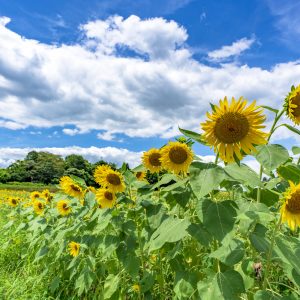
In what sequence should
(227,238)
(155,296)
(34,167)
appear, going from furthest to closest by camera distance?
(34,167), (155,296), (227,238)

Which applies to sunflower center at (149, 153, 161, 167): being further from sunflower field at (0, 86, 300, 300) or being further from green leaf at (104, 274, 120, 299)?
green leaf at (104, 274, 120, 299)

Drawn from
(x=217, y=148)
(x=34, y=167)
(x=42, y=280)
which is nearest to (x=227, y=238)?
(x=217, y=148)

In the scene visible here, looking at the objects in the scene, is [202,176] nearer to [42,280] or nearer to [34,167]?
[42,280]

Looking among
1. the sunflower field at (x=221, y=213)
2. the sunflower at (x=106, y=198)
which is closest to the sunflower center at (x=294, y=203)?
the sunflower field at (x=221, y=213)

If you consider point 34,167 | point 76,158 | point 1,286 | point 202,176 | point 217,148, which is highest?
point 76,158

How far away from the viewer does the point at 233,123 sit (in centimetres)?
202

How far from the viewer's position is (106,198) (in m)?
3.32

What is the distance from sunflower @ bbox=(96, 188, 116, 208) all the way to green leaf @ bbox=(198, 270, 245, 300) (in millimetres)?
1500

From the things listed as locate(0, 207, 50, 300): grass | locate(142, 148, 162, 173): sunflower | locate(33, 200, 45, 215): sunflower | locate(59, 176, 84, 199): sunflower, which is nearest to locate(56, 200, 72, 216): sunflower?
locate(59, 176, 84, 199): sunflower

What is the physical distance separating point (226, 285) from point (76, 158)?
7976 cm

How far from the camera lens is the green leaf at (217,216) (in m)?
1.75

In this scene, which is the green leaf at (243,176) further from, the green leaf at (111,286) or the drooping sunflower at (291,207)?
the green leaf at (111,286)

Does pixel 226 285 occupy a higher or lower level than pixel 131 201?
lower

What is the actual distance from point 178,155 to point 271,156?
2.93 feet
